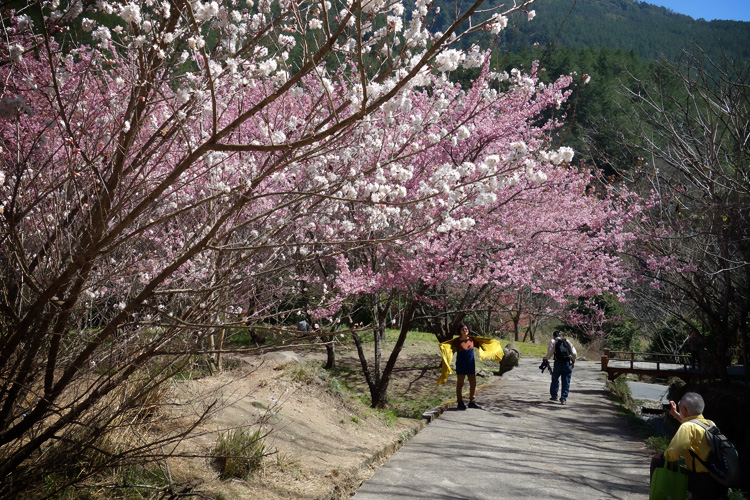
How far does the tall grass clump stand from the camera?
475cm

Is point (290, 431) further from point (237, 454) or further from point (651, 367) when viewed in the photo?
point (651, 367)

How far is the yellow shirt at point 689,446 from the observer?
442 centimetres

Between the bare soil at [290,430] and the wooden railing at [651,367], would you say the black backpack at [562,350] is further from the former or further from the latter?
the bare soil at [290,430]

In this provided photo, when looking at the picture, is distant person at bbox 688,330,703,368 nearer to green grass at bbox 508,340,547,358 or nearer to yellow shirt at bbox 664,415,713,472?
yellow shirt at bbox 664,415,713,472

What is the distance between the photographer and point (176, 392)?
5.87 metres

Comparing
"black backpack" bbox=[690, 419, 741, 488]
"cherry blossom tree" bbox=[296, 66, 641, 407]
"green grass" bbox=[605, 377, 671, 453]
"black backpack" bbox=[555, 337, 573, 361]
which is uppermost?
"cherry blossom tree" bbox=[296, 66, 641, 407]

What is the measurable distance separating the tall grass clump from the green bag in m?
3.23

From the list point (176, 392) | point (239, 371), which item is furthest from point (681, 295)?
point (176, 392)

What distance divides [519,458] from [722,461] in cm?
283

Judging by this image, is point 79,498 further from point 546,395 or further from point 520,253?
point 546,395

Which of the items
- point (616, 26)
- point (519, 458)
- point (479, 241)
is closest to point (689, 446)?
point (519, 458)

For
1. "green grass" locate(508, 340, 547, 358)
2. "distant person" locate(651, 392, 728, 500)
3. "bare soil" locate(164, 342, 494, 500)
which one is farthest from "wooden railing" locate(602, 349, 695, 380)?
"distant person" locate(651, 392, 728, 500)

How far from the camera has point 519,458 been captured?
22.4 ft

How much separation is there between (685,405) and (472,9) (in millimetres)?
3873
